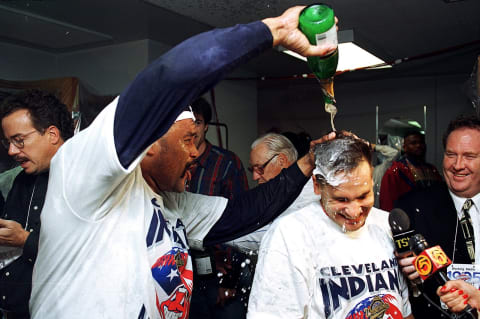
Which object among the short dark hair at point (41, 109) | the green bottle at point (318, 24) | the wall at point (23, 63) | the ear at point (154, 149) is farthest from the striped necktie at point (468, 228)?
the wall at point (23, 63)

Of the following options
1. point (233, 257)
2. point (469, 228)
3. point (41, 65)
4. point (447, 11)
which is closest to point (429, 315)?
point (469, 228)

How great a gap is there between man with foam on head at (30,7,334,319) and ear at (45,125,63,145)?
0.22 metres

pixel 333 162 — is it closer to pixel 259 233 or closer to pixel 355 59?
pixel 259 233

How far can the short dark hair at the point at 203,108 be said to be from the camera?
1.81 m

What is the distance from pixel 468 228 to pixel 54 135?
1534mm

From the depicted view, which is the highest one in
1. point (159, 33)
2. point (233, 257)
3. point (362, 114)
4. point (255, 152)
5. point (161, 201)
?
point (159, 33)

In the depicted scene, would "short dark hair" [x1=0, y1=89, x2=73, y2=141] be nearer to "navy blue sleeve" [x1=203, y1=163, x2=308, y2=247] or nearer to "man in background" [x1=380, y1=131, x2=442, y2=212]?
"navy blue sleeve" [x1=203, y1=163, x2=308, y2=247]

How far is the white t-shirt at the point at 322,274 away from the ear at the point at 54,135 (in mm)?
667

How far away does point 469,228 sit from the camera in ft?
5.81

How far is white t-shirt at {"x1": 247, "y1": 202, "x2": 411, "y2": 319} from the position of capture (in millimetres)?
1307

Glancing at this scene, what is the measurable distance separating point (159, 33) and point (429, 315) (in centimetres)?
144

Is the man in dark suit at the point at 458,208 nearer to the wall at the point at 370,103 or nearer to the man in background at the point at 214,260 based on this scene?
the wall at the point at 370,103

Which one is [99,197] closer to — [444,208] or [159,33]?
[159,33]

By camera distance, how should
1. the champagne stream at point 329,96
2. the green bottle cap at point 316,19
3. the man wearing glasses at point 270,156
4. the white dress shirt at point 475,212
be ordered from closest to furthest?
the green bottle cap at point 316,19, the champagne stream at point 329,96, the white dress shirt at point 475,212, the man wearing glasses at point 270,156
